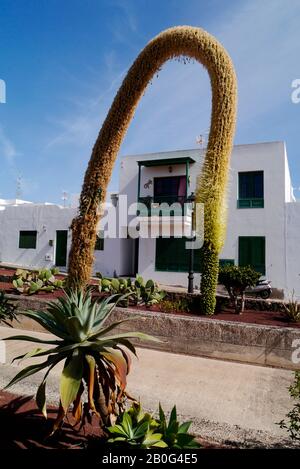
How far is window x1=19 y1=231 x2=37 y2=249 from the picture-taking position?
21500mm

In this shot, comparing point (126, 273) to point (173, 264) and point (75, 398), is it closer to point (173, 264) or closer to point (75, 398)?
point (173, 264)

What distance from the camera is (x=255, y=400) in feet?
14.5

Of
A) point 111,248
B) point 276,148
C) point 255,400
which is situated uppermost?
point 276,148

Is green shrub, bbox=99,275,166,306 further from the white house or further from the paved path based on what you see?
the white house

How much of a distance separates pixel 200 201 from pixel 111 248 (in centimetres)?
1298

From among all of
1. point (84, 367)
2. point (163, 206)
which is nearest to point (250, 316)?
point (84, 367)

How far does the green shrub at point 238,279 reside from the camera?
286 inches

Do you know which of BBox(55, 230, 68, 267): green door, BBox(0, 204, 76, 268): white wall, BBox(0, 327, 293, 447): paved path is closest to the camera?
BBox(0, 327, 293, 447): paved path

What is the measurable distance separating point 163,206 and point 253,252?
550 cm

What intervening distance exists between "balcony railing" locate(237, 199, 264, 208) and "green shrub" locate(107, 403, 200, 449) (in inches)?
607

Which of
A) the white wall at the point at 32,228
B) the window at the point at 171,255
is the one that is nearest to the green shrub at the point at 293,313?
the window at the point at 171,255

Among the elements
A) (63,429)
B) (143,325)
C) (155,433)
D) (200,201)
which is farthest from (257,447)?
(200,201)

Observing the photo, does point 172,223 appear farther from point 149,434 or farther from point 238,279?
point 149,434
